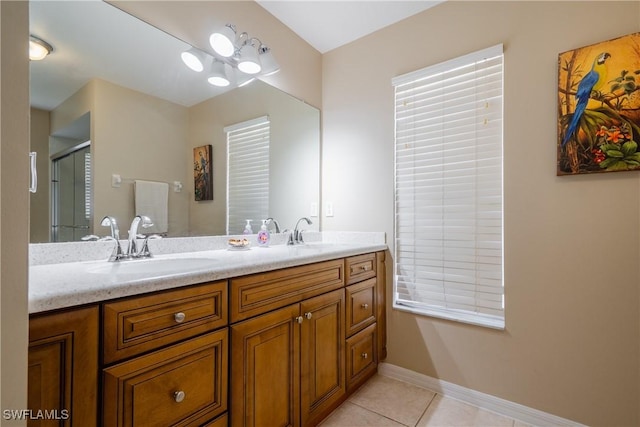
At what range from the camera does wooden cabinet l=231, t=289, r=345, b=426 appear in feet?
3.45

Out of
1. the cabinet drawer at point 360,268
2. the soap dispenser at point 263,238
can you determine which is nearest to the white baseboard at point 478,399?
the cabinet drawer at point 360,268

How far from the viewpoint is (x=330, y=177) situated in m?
2.28

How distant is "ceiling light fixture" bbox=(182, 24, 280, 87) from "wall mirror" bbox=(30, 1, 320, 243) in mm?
51

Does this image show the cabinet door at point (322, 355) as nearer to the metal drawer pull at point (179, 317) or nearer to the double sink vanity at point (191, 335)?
the double sink vanity at point (191, 335)

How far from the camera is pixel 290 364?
1248 millimetres

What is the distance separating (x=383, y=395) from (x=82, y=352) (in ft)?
5.36

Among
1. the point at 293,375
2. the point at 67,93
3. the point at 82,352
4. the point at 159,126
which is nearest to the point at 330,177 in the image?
the point at 159,126

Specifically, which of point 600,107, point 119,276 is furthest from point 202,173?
point 600,107

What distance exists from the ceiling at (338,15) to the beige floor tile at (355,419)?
2438 mm

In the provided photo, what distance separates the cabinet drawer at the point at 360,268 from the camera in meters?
1.65

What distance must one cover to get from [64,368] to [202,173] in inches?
45.3

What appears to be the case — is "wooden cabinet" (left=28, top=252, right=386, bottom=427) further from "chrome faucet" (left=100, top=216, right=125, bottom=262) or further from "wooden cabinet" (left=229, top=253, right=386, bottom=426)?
"chrome faucet" (left=100, top=216, right=125, bottom=262)

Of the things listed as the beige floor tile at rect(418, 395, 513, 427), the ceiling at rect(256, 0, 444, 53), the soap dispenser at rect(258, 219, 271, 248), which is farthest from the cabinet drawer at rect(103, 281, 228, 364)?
the ceiling at rect(256, 0, 444, 53)

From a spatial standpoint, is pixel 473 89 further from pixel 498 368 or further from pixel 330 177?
pixel 498 368
